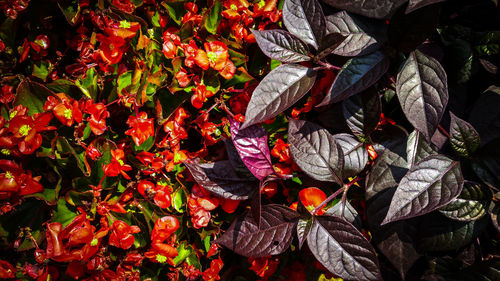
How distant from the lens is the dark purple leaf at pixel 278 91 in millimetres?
938

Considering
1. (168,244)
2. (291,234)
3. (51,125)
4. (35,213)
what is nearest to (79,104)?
(51,125)

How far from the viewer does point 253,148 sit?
40.5 inches

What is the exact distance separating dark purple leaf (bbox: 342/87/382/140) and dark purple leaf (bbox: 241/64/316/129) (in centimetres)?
18

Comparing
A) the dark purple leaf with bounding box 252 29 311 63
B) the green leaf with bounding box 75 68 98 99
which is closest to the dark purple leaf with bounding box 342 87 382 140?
the dark purple leaf with bounding box 252 29 311 63

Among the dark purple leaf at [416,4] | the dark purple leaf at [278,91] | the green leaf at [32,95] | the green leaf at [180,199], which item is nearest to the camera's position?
the dark purple leaf at [416,4]

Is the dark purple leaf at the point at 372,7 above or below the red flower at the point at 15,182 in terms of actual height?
above

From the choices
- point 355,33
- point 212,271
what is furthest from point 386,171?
point 212,271

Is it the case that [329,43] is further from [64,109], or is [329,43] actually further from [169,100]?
[64,109]

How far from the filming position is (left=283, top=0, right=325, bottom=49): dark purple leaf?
102cm

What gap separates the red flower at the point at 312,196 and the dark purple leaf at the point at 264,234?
0.18 ft

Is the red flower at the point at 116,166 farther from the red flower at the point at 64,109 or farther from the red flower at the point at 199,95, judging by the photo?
the red flower at the point at 199,95

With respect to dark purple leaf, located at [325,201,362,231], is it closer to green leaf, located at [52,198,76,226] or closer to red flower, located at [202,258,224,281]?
red flower, located at [202,258,224,281]

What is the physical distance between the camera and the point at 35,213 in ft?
3.67

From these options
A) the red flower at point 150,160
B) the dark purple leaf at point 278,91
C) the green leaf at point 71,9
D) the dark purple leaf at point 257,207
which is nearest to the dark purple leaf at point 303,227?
the dark purple leaf at point 257,207
